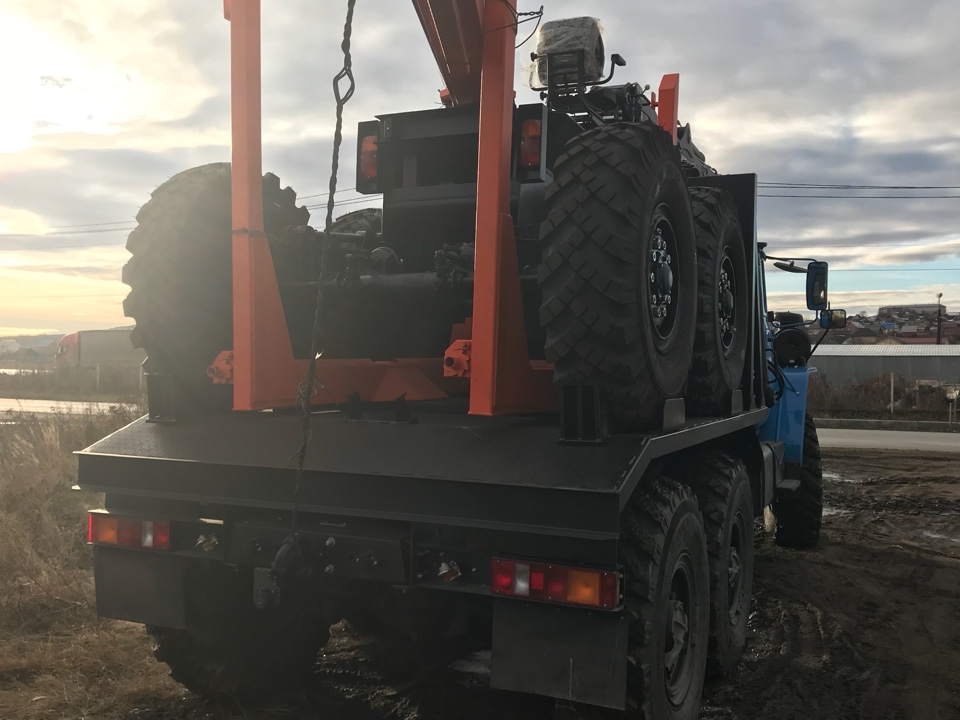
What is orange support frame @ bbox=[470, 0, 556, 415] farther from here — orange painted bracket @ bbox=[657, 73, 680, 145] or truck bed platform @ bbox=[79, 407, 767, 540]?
orange painted bracket @ bbox=[657, 73, 680, 145]

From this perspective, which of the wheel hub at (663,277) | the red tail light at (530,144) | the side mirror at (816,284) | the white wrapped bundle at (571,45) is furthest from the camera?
the side mirror at (816,284)

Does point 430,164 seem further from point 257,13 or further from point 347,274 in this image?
point 257,13

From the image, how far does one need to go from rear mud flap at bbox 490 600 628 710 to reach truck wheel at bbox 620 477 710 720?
119 millimetres

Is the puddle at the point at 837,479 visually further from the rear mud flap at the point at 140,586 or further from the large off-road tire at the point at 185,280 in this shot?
the rear mud flap at the point at 140,586

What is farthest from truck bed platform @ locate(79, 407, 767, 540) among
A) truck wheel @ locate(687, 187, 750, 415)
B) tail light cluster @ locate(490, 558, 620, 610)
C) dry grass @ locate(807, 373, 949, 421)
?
dry grass @ locate(807, 373, 949, 421)

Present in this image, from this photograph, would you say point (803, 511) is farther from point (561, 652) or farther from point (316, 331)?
point (316, 331)

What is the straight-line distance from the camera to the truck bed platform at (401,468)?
8.95 ft

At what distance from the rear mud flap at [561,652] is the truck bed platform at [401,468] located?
→ 0.30m

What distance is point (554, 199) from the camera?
10.4 ft

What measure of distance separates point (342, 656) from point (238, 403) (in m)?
1.69

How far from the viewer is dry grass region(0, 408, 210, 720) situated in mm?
3785

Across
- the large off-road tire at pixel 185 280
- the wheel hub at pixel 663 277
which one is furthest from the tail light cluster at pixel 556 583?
the large off-road tire at pixel 185 280

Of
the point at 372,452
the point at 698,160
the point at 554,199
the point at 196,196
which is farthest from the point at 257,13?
the point at 698,160

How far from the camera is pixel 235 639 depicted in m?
3.76
